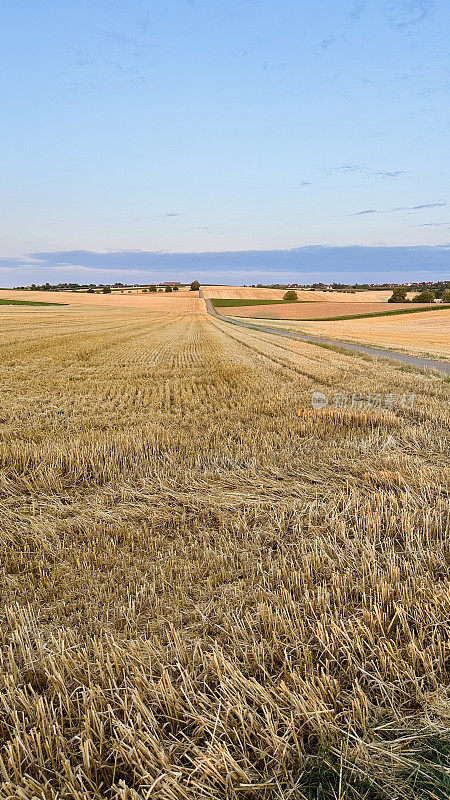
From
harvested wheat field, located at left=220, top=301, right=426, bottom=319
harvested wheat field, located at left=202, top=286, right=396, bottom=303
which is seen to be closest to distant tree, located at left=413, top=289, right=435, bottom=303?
harvested wheat field, located at left=220, top=301, right=426, bottom=319

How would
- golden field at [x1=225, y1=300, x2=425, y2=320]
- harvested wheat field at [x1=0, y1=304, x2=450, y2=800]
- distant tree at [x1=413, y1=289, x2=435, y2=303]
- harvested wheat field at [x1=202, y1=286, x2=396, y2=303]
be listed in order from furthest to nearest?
1. harvested wheat field at [x1=202, y1=286, x2=396, y2=303]
2. distant tree at [x1=413, y1=289, x2=435, y2=303]
3. golden field at [x1=225, y1=300, x2=425, y2=320]
4. harvested wheat field at [x1=0, y1=304, x2=450, y2=800]

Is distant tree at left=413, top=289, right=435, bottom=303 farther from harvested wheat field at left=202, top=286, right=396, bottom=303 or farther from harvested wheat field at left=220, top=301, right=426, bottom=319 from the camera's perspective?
harvested wheat field at left=202, top=286, right=396, bottom=303

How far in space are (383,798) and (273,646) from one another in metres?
1.00

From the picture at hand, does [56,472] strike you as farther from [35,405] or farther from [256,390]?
[256,390]

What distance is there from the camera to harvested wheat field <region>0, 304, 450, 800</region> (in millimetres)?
2211

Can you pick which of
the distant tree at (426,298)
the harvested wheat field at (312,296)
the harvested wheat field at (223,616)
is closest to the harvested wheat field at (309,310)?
the distant tree at (426,298)

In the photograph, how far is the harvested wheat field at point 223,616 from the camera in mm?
2211

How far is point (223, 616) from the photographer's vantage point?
10.8ft

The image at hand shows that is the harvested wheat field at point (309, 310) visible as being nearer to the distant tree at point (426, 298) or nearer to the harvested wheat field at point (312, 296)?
the distant tree at point (426, 298)

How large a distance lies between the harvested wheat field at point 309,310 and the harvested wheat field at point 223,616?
76173 mm

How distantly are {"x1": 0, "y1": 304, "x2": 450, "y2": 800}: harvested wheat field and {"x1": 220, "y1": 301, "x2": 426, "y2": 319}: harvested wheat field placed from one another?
250ft

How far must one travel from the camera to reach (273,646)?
2.94 metres

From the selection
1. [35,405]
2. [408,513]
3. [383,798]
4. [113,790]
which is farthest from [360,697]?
[35,405]

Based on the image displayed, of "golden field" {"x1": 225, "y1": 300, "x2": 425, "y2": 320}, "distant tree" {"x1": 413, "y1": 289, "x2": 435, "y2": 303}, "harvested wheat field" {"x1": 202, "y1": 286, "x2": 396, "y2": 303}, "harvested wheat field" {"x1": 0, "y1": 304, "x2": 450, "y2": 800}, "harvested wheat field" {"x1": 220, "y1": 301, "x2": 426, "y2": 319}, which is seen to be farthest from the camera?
"harvested wheat field" {"x1": 202, "y1": 286, "x2": 396, "y2": 303}
